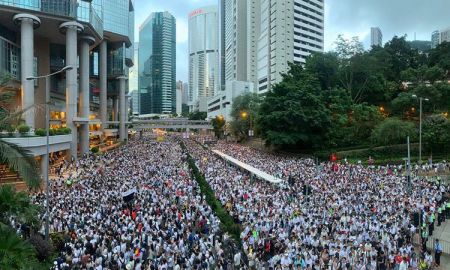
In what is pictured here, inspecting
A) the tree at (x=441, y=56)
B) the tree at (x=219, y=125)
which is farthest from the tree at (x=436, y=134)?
the tree at (x=219, y=125)

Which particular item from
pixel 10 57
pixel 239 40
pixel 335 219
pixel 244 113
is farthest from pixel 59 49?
pixel 239 40

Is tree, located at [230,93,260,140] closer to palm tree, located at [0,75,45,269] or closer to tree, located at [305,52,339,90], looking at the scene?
tree, located at [305,52,339,90]

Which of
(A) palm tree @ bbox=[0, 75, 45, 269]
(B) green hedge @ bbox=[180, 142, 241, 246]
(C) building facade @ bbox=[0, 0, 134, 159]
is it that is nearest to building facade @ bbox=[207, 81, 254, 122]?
(C) building facade @ bbox=[0, 0, 134, 159]

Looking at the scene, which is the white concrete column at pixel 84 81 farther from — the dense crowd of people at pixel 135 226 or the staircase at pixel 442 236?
the staircase at pixel 442 236

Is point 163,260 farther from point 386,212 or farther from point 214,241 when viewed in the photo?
point 386,212

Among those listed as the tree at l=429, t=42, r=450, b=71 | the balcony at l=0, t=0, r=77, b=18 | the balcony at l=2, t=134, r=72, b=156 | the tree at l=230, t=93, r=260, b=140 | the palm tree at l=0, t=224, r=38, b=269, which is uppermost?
the balcony at l=0, t=0, r=77, b=18
